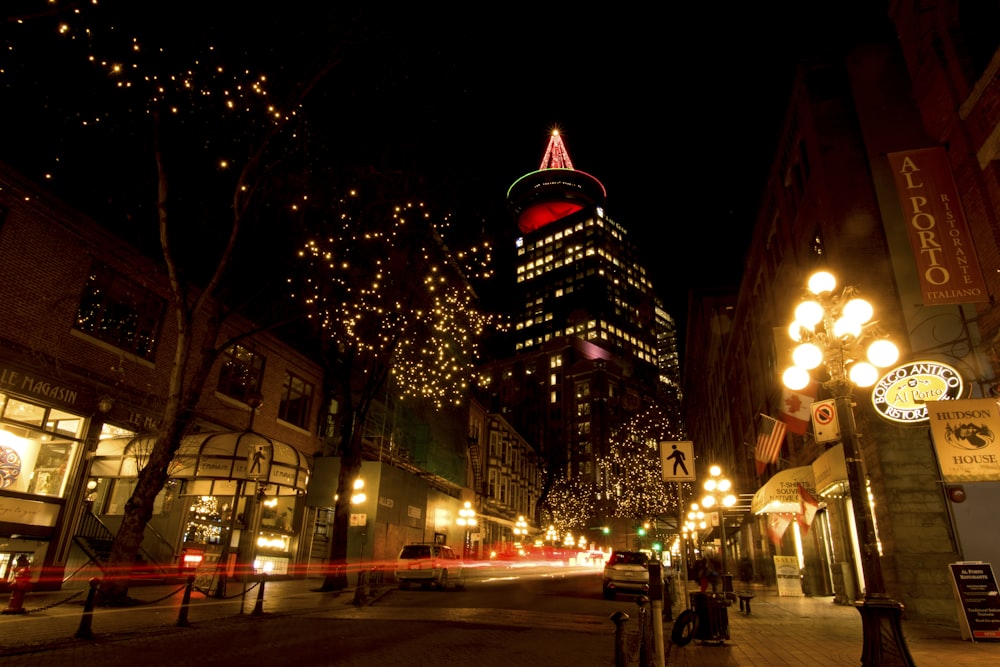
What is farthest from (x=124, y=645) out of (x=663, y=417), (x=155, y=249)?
(x=663, y=417)

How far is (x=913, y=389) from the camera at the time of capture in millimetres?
12844

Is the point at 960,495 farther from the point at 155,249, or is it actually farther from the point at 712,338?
the point at 712,338

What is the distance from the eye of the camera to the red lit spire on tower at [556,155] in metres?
126

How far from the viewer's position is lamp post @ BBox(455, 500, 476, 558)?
40344mm

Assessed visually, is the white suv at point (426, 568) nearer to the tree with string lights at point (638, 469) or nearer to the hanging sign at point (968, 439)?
the hanging sign at point (968, 439)

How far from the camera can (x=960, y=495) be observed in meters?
12.7

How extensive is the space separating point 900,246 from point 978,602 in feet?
28.2

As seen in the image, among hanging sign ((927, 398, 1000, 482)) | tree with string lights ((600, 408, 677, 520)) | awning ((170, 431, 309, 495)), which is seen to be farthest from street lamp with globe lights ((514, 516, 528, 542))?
hanging sign ((927, 398, 1000, 482))

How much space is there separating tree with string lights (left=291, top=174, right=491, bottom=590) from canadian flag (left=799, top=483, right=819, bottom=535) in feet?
42.8

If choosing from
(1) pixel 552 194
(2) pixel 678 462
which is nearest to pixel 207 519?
(2) pixel 678 462

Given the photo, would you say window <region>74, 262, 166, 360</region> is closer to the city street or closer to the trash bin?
the city street

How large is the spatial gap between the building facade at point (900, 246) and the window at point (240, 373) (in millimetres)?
18360

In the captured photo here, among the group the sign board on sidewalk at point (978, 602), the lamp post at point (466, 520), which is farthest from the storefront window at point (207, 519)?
the lamp post at point (466, 520)

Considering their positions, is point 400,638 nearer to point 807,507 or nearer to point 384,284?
point 384,284
